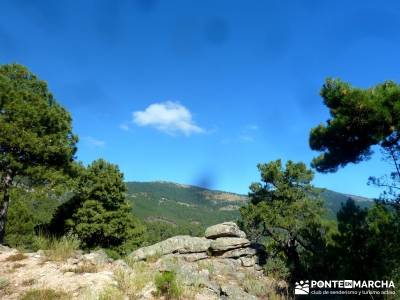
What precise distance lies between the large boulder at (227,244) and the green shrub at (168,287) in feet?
34.2

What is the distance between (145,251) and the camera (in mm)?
17750

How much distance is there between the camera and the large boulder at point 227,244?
18125 mm

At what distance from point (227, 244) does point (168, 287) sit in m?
10.7

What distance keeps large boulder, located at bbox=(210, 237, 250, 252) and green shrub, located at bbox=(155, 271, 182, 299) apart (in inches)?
410

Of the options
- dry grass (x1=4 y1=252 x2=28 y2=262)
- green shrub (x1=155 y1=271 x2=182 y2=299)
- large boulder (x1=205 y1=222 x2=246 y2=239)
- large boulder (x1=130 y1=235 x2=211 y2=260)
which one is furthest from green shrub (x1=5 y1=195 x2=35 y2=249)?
green shrub (x1=155 y1=271 x2=182 y2=299)

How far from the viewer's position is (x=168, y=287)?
797 cm

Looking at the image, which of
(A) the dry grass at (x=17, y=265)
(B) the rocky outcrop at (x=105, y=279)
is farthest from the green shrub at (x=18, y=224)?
(A) the dry grass at (x=17, y=265)

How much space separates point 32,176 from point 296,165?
71.9 ft

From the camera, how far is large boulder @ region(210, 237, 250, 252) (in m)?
18.1

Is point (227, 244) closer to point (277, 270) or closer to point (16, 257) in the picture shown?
point (277, 270)

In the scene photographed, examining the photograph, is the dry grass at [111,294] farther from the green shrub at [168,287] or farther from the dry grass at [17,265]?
the dry grass at [17,265]

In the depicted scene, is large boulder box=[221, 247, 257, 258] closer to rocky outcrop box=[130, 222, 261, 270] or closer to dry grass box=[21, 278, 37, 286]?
rocky outcrop box=[130, 222, 261, 270]

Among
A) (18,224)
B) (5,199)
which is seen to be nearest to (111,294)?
(5,199)

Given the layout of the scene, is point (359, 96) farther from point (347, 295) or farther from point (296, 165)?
point (296, 165)
